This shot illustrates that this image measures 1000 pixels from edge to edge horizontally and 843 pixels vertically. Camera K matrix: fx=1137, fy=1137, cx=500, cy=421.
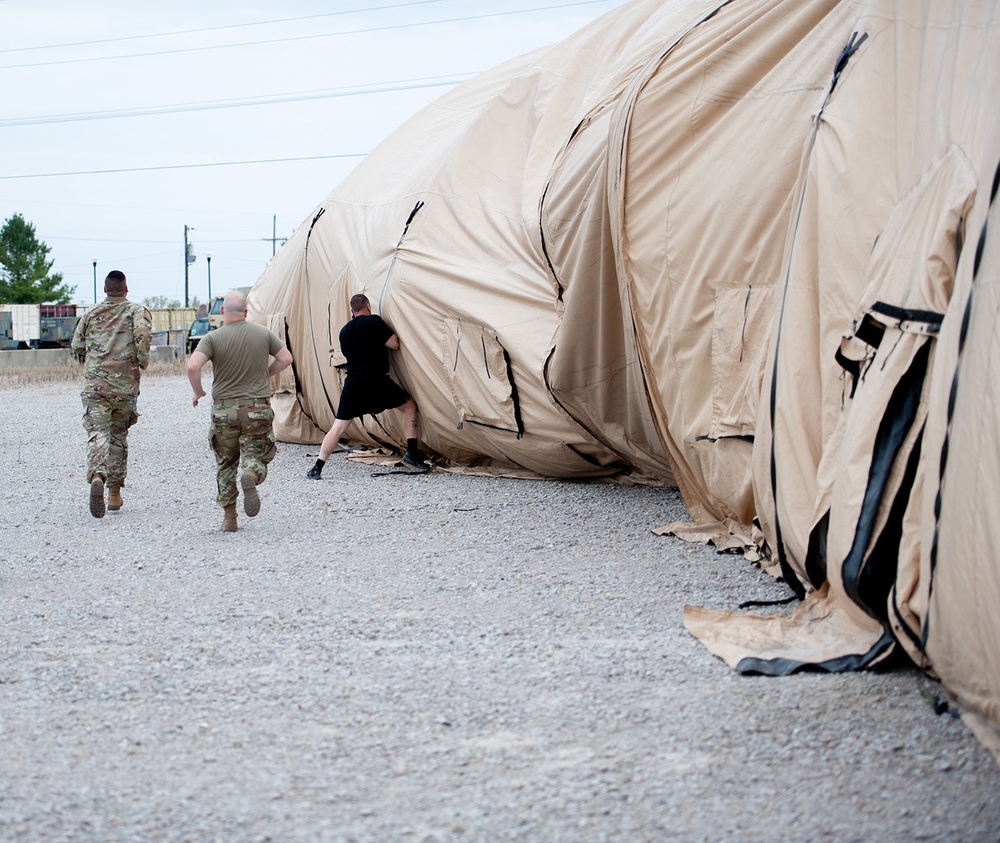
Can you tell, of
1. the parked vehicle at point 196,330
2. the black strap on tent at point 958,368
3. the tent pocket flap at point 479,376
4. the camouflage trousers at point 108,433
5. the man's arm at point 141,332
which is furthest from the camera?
the parked vehicle at point 196,330

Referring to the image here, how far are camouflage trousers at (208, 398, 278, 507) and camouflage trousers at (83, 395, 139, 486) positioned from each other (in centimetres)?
125

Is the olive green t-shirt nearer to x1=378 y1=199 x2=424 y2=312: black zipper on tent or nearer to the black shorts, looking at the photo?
the black shorts

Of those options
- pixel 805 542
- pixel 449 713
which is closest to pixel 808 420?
pixel 805 542

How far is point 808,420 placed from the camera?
5.76 metres

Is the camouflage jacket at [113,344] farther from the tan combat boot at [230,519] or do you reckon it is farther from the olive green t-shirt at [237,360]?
the tan combat boot at [230,519]

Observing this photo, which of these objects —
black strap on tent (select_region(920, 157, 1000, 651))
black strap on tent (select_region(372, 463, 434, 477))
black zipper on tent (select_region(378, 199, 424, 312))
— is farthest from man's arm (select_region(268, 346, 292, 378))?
black strap on tent (select_region(920, 157, 1000, 651))

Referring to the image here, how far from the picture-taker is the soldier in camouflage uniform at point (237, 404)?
8.27m

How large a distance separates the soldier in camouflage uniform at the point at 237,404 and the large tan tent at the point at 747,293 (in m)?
2.35

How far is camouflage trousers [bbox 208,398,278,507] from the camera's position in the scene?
27.1 ft

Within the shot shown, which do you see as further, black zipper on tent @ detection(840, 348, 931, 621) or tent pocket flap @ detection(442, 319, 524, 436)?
tent pocket flap @ detection(442, 319, 524, 436)

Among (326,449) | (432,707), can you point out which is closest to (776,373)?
(432,707)

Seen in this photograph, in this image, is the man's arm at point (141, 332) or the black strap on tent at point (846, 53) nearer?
the black strap on tent at point (846, 53)

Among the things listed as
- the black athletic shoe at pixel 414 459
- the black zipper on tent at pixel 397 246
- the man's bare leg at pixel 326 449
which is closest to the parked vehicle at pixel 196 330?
the black zipper on tent at pixel 397 246

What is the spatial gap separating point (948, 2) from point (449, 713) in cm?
396
